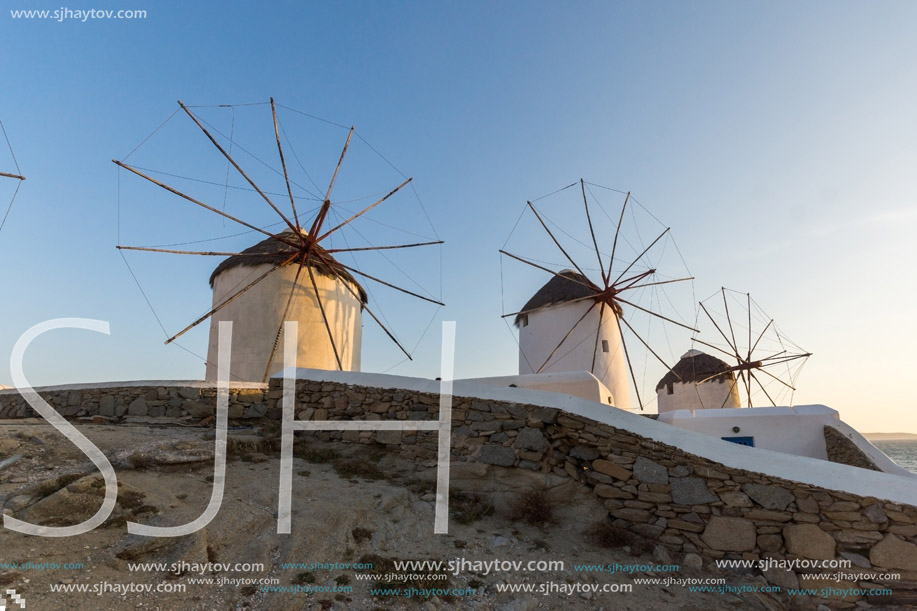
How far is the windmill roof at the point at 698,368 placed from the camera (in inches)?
778

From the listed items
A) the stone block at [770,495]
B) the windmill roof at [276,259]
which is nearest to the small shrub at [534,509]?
the stone block at [770,495]

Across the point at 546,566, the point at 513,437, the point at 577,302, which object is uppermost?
the point at 577,302

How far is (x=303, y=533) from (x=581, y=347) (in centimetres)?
1226

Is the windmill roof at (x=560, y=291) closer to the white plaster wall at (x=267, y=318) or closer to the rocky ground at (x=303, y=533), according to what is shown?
the white plaster wall at (x=267, y=318)

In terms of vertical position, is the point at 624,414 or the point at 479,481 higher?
the point at 624,414

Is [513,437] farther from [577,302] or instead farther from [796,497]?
[577,302]

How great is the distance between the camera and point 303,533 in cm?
437

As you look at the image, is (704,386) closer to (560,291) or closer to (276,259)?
(560,291)

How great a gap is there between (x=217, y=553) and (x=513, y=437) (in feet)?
11.3

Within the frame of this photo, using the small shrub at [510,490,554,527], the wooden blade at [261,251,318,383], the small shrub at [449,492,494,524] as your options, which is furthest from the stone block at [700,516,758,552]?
the wooden blade at [261,251,318,383]

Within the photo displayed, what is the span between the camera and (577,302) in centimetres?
1559

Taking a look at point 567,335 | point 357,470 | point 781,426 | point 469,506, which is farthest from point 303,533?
point 567,335

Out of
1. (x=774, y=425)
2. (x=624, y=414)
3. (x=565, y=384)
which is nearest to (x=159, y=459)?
(x=624, y=414)

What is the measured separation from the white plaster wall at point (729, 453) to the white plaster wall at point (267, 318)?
6284 millimetres
